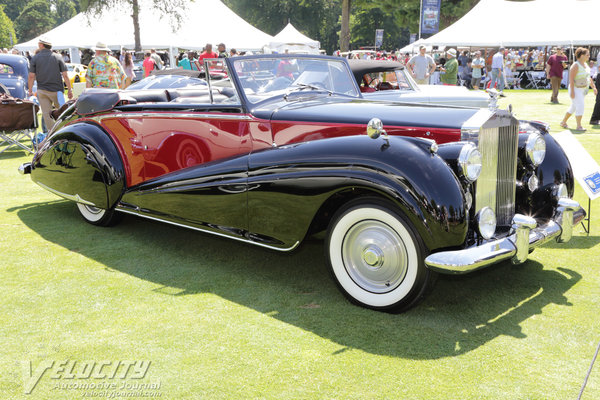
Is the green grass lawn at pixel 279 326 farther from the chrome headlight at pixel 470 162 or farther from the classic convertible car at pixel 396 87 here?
the classic convertible car at pixel 396 87

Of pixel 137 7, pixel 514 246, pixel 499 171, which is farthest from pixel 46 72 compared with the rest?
pixel 137 7

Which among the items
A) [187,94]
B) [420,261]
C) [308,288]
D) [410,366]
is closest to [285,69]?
[187,94]

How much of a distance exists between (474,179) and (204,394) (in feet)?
6.11

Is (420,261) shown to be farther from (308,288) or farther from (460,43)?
(460,43)

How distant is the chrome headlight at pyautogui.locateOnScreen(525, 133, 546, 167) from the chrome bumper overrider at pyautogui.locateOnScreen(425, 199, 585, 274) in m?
0.35

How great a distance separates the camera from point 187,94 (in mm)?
5035

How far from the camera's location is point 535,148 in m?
3.79

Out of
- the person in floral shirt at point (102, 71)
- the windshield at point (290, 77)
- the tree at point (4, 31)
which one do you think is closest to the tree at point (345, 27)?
the person in floral shirt at point (102, 71)

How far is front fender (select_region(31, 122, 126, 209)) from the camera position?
15.6ft

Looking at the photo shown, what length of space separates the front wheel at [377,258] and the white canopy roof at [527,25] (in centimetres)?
1926

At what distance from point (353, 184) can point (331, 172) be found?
0.55 ft

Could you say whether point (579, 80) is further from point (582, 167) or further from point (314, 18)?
point (314, 18)

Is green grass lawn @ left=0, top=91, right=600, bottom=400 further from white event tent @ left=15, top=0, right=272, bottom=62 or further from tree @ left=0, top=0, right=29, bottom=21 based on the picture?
tree @ left=0, top=0, right=29, bottom=21

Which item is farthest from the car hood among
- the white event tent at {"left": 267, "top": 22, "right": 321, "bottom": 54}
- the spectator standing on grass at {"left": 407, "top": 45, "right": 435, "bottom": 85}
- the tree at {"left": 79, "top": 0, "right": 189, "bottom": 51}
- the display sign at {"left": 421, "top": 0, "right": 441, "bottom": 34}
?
the white event tent at {"left": 267, "top": 22, "right": 321, "bottom": 54}
